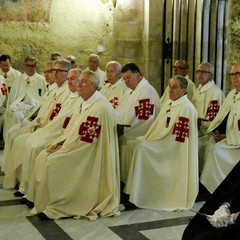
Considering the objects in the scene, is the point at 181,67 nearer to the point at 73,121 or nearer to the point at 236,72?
the point at 236,72

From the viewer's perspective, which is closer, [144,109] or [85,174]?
[85,174]

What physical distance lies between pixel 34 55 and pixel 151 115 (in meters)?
5.15

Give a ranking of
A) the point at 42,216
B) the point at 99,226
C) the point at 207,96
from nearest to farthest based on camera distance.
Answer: the point at 99,226 → the point at 42,216 → the point at 207,96

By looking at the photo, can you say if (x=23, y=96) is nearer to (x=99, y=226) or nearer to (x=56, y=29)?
(x=56, y=29)

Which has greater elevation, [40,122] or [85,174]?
[40,122]

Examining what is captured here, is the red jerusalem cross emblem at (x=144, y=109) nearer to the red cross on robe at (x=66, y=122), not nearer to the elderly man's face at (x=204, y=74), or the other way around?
the red cross on robe at (x=66, y=122)

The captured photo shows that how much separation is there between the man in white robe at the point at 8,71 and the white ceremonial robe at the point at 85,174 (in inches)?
193

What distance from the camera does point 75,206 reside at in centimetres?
597

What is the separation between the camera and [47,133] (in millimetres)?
6895

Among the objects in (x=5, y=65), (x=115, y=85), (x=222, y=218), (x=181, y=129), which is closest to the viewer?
(x=222, y=218)

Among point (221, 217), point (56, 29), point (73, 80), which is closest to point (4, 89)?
point (56, 29)

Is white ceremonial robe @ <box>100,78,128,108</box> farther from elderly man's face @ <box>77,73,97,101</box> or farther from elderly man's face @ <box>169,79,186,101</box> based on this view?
elderly man's face @ <box>77,73,97,101</box>

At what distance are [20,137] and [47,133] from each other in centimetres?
58

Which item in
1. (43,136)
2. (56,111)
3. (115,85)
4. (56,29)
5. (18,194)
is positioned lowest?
(18,194)
